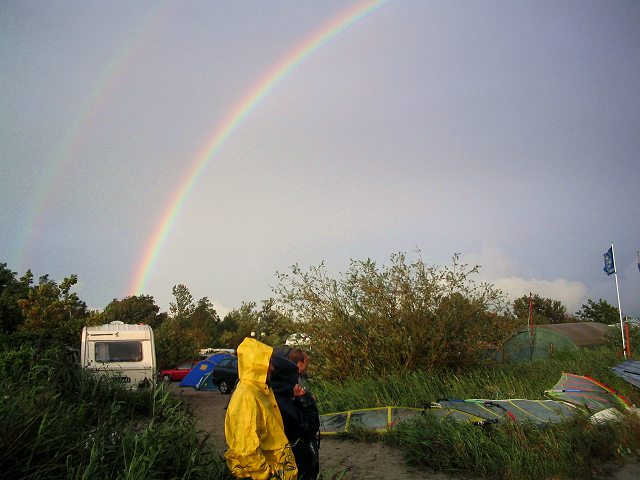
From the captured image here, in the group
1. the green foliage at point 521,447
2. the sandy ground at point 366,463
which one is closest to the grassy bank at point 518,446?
the green foliage at point 521,447

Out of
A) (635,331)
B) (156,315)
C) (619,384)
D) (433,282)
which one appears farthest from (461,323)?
(156,315)

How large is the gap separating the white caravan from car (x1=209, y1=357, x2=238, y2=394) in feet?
14.4

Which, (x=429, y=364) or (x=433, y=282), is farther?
(x=433, y=282)

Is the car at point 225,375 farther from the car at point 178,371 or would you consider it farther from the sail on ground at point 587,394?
the sail on ground at point 587,394

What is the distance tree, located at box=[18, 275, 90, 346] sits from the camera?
16.3m

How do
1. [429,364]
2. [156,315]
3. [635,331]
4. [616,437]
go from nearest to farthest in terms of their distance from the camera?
[616,437] < [429,364] < [635,331] < [156,315]

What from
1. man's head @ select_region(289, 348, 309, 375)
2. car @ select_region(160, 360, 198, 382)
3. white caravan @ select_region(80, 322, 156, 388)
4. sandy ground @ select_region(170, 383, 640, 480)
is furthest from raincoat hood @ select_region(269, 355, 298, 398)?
car @ select_region(160, 360, 198, 382)

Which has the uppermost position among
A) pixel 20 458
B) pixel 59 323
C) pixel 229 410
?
pixel 59 323

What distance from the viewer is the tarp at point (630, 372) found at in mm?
11017

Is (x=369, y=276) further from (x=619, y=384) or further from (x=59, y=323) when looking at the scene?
(x=59, y=323)

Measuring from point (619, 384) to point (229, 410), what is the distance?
35.5ft

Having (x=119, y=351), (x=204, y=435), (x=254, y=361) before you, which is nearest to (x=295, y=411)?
(x=254, y=361)

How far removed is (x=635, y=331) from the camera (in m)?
26.1

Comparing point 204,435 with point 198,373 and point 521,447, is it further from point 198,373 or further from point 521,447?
point 198,373
